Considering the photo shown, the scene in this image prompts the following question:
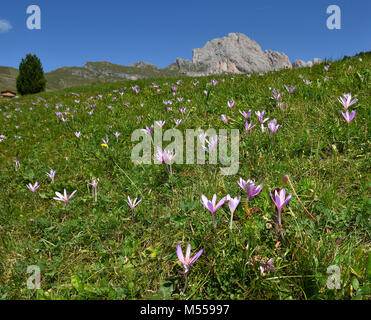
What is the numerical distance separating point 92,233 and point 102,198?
56 centimetres

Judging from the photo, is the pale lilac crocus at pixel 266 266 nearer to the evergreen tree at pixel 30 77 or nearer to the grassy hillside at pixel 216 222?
the grassy hillside at pixel 216 222

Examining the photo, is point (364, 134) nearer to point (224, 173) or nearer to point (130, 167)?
point (224, 173)

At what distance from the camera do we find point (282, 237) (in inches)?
66.1

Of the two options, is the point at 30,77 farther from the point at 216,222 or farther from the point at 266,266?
the point at 266,266

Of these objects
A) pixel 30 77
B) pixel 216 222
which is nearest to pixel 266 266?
pixel 216 222

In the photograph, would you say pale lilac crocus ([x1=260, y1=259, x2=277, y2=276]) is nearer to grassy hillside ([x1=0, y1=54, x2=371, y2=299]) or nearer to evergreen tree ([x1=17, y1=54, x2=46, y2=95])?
grassy hillside ([x1=0, y1=54, x2=371, y2=299])

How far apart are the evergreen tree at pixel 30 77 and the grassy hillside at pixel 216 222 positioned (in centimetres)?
5453

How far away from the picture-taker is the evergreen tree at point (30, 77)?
47.8 meters

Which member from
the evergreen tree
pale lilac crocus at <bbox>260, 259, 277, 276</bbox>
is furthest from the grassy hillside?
Result: the evergreen tree

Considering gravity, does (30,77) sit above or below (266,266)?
above

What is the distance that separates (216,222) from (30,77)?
5934cm

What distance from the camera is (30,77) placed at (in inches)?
1902

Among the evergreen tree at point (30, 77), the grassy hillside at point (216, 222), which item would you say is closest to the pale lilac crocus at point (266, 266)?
the grassy hillside at point (216, 222)
